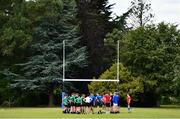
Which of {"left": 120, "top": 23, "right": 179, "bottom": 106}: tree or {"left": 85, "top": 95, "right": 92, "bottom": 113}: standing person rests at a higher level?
{"left": 120, "top": 23, "right": 179, "bottom": 106}: tree

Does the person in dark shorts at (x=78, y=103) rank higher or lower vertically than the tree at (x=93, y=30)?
lower

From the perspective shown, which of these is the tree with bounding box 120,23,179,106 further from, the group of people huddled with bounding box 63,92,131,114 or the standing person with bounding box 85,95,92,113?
the standing person with bounding box 85,95,92,113

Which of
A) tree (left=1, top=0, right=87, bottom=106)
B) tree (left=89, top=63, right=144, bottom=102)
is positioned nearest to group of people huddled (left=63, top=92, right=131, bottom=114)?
tree (left=89, top=63, right=144, bottom=102)

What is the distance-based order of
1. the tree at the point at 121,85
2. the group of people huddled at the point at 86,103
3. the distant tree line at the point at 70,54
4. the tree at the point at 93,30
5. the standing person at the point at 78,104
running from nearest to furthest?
the standing person at the point at 78,104, the group of people huddled at the point at 86,103, the tree at the point at 121,85, the distant tree line at the point at 70,54, the tree at the point at 93,30

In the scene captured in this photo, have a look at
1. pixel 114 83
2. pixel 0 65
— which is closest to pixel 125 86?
pixel 114 83

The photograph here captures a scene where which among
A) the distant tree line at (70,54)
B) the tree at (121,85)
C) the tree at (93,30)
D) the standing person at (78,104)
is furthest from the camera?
the tree at (93,30)

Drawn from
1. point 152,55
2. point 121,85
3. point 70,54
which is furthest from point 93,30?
point 121,85

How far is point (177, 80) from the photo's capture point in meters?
58.8

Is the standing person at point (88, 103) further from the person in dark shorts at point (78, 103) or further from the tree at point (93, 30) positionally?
the tree at point (93, 30)

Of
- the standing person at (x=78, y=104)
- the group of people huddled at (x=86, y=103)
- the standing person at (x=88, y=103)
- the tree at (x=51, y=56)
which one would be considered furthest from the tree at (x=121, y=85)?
the standing person at (x=78, y=104)

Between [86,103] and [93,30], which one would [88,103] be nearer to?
[86,103]

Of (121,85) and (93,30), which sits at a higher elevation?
(93,30)

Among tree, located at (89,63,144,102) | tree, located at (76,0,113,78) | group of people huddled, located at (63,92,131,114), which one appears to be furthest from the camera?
tree, located at (76,0,113,78)

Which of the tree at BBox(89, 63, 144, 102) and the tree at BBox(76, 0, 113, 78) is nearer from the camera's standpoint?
the tree at BBox(89, 63, 144, 102)
